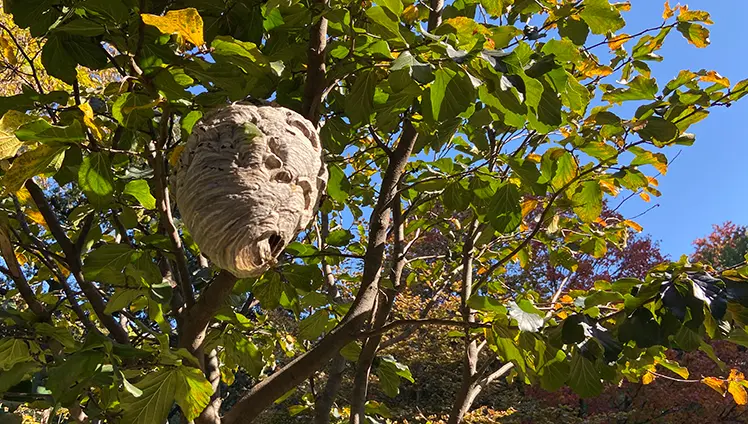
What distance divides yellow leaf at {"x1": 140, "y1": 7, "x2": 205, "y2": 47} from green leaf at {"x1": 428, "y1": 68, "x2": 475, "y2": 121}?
59 cm

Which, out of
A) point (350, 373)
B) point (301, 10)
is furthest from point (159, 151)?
point (350, 373)

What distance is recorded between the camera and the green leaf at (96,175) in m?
1.64

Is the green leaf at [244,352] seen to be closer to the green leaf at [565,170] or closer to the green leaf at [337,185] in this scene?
the green leaf at [337,185]

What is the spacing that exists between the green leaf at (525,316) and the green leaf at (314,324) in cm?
124

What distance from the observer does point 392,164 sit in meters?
2.64

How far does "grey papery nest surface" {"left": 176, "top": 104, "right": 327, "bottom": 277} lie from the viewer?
4.48 feet

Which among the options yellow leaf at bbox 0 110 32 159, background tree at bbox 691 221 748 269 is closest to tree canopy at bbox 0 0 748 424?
yellow leaf at bbox 0 110 32 159

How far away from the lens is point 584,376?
1780 millimetres

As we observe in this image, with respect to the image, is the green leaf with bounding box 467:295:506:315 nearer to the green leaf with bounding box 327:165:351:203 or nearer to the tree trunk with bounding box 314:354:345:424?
the green leaf with bounding box 327:165:351:203

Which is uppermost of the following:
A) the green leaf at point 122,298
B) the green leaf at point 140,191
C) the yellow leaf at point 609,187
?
the yellow leaf at point 609,187

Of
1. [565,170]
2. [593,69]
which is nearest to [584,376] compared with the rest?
[565,170]

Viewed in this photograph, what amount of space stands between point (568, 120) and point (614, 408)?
963 centimetres

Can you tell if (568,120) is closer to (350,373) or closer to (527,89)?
(527,89)

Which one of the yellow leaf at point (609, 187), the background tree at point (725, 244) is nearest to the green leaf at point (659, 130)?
the yellow leaf at point (609, 187)
